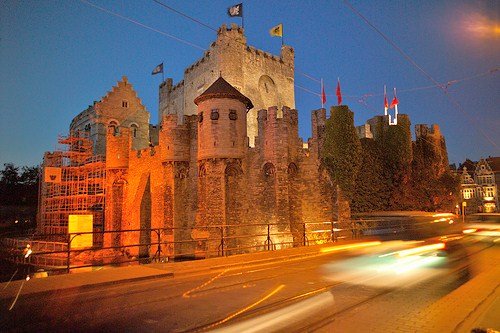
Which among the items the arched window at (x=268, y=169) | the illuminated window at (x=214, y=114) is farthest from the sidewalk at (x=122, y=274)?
the illuminated window at (x=214, y=114)

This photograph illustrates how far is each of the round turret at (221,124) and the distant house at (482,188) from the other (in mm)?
59266

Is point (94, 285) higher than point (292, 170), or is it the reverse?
point (292, 170)

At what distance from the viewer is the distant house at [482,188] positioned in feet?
221

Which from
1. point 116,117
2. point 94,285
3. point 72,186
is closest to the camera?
point 94,285

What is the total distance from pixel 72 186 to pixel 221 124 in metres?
23.1

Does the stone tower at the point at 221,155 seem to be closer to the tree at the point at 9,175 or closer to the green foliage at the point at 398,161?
the green foliage at the point at 398,161

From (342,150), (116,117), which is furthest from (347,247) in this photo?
(116,117)

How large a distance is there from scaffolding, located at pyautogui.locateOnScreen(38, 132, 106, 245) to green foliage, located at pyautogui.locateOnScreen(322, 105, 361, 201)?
21826mm

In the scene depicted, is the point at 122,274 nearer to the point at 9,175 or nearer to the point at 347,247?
the point at 347,247

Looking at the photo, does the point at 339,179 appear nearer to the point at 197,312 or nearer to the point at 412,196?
the point at 412,196

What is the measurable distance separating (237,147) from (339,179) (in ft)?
22.9

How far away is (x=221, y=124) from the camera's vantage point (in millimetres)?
21531

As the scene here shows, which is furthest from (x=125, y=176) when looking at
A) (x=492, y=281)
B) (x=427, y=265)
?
(x=492, y=281)

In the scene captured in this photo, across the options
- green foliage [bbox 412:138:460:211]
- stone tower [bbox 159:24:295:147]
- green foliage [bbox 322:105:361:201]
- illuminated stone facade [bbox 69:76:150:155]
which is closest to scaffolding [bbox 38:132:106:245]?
illuminated stone facade [bbox 69:76:150:155]
